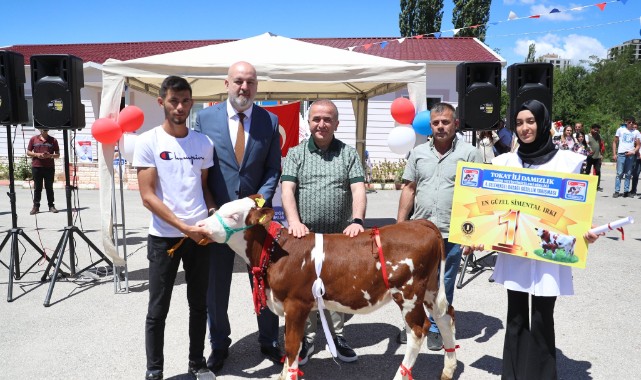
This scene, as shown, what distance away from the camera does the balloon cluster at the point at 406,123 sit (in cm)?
575

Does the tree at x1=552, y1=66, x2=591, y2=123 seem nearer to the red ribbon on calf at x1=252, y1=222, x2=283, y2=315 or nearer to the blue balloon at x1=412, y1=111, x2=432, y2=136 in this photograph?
the blue balloon at x1=412, y1=111, x2=432, y2=136

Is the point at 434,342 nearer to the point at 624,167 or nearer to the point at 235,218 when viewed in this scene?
the point at 235,218

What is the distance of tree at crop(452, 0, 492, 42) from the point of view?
27.0m

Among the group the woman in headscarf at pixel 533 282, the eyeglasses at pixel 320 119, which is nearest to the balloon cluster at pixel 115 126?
the eyeglasses at pixel 320 119

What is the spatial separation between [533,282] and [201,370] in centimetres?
229

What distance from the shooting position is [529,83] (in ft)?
19.2

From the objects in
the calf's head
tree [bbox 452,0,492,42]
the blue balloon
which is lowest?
the calf's head

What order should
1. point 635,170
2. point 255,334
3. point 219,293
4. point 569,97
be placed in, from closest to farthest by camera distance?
point 219,293
point 255,334
point 635,170
point 569,97

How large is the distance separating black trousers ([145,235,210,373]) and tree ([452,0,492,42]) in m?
27.1

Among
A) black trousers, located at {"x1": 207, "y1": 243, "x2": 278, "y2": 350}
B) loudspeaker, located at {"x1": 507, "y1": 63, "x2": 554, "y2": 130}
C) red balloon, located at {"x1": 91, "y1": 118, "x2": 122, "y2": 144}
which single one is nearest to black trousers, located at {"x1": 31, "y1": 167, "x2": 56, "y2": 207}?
red balloon, located at {"x1": 91, "y1": 118, "x2": 122, "y2": 144}

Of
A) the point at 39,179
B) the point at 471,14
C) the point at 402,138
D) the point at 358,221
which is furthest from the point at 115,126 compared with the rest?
the point at 471,14

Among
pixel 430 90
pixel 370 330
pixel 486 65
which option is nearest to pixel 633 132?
pixel 430 90

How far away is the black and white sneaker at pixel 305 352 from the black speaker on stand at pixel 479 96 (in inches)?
124

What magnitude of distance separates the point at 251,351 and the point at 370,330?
1125mm
